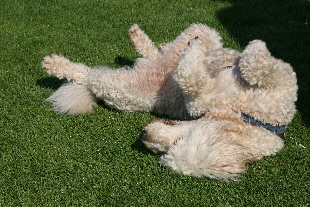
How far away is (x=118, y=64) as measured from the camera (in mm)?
6398

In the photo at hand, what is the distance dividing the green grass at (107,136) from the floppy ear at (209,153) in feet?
1.10

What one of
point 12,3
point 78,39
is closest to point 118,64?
point 78,39

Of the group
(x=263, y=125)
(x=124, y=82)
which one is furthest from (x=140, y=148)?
(x=263, y=125)

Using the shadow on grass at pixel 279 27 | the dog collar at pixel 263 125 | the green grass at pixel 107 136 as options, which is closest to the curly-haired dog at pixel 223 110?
the dog collar at pixel 263 125

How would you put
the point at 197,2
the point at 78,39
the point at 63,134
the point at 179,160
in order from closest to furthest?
the point at 179,160 → the point at 63,134 → the point at 78,39 → the point at 197,2

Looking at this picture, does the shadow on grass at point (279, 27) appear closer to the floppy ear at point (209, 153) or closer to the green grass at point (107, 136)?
the green grass at point (107, 136)

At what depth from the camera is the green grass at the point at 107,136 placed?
395 cm

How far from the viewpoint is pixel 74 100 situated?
505cm

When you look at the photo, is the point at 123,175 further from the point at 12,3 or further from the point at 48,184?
the point at 12,3

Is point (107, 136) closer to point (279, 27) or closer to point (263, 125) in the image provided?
point (263, 125)

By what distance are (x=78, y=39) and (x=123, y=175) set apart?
3.81 metres

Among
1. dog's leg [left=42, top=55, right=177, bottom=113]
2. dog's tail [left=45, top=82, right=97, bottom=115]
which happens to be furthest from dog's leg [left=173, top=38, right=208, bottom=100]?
dog's tail [left=45, top=82, right=97, bottom=115]

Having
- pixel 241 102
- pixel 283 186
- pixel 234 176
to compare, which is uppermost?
pixel 241 102

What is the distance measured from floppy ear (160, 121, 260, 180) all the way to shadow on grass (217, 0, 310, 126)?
1.94m
